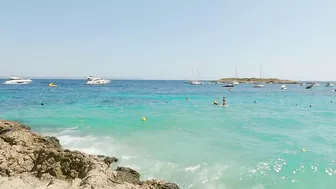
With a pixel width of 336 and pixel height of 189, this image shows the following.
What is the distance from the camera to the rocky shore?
26.1ft

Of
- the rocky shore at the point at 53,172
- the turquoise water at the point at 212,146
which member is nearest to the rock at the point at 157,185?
the rocky shore at the point at 53,172

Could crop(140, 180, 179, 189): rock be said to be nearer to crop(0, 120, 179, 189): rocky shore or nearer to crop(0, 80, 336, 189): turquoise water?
crop(0, 120, 179, 189): rocky shore

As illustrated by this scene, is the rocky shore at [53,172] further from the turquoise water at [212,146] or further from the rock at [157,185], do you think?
the turquoise water at [212,146]

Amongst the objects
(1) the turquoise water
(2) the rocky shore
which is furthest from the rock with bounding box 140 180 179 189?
(1) the turquoise water

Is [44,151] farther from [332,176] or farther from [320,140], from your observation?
[320,140]

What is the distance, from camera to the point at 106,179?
8.19 metres

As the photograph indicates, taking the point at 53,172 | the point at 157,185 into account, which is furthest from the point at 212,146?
the point at 53,172

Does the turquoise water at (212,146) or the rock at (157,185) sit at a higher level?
the rock at (157,185)

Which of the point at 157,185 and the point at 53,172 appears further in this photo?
the point at 157,185

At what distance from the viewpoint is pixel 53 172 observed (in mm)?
8773

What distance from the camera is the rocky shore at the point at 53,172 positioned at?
794 cm

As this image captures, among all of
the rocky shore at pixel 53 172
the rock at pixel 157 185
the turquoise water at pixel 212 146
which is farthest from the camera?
the turquoise water at pixel 212 146

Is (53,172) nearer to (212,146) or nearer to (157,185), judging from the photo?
(157,185)

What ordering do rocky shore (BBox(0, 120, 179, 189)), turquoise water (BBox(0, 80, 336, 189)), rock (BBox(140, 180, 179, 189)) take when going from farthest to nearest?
1. turquoise water (BBox(0, 80, 336, 189))
2. rock (BBox(140, 180, 179, 189))
3. rocky shore (BBox(0, 120, 179, 189))
